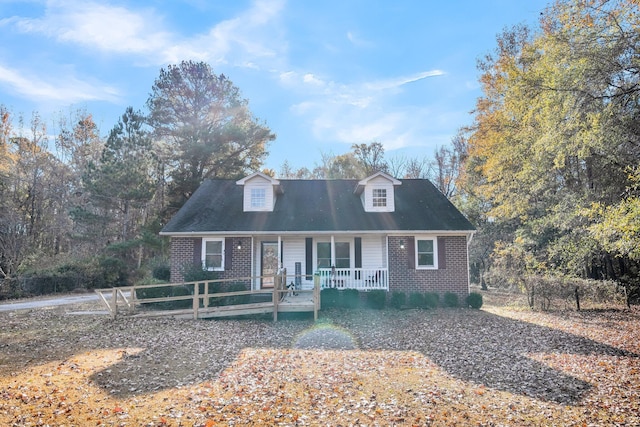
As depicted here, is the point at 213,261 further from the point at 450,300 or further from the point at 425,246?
the point at 450,300

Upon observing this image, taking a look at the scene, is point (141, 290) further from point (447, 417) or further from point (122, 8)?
point (447, 417)

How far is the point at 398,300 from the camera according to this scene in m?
14.0

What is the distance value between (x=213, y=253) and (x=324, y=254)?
184 inches

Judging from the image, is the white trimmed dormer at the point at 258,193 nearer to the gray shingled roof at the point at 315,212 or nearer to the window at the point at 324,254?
the gray shingled roof at the point at 315,212

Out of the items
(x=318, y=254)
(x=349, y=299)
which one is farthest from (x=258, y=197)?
(x=349, y=299)

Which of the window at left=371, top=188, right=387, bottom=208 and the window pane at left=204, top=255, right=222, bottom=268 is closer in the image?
the window pane at left=204, top=255, right=222, bottom=268

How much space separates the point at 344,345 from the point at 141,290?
863 centimetres

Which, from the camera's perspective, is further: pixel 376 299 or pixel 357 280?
pixel 357 280

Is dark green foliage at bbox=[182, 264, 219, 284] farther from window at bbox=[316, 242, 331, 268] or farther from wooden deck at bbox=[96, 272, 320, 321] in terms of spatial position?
window at bbox=[316, 242, 331, 268]

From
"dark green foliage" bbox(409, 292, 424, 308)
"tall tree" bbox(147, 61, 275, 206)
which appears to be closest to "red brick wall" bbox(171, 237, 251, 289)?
"dark green foliage" bbox(409, 292, 424, 308)

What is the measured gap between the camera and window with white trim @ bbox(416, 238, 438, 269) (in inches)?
594

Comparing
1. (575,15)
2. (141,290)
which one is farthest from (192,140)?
(575,15)

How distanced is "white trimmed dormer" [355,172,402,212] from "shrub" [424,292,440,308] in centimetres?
414

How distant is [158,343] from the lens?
898 cm
